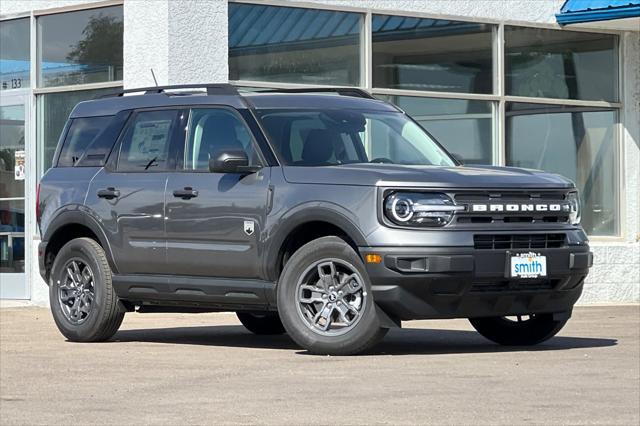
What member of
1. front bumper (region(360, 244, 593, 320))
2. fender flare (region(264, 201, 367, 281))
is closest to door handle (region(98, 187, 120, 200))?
fender flare (region(264, 201, 367, 281))

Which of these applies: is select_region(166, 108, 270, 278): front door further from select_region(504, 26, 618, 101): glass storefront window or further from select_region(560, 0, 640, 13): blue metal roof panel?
select_region(504, 26, 618, 101): glass storefront window

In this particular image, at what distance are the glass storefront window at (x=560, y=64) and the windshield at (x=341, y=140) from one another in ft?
25.7

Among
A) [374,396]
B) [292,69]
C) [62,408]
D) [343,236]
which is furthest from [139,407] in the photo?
[292,69]

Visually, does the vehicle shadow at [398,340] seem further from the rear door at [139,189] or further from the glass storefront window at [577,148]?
the glass storefront window at [577,148]

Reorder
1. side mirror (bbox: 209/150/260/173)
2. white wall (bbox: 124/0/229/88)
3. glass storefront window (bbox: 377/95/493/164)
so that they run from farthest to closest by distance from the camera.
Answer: glass storefront window (bbox: 377/95/493/164), white wall (bbox: 124/0/229/88), side mirror (bbox: 209/150/260/173)

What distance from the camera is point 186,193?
11.1 m

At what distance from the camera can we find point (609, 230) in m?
20.0

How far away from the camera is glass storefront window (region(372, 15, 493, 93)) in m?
18.1

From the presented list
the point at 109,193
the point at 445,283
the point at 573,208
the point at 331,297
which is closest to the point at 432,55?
the point at 109,193

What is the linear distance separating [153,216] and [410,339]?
7.40 ft

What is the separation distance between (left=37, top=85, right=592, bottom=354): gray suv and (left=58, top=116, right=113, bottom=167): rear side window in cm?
1

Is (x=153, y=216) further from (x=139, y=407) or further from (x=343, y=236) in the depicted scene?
(x=139, y=407)

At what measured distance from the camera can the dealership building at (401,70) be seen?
1689 cm

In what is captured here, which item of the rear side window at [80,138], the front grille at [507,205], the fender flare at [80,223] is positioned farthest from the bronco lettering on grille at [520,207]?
the rear side window at [80,138]
